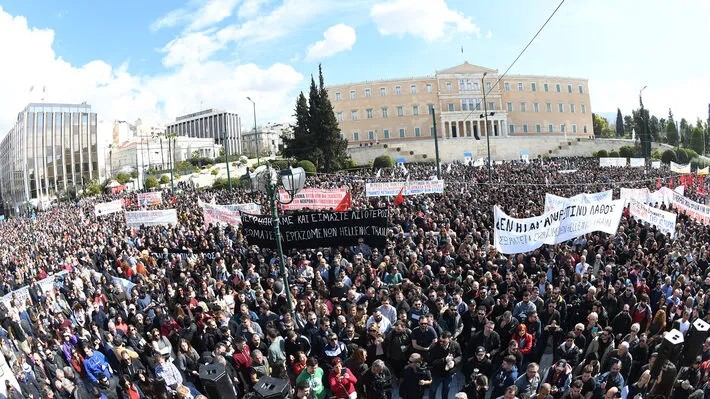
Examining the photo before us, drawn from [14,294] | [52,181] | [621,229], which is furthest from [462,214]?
[52,181]

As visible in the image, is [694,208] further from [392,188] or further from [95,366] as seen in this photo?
[95,366]

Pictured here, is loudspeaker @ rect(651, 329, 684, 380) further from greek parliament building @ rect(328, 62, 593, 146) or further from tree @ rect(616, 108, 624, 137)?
tree @ rect(616, 108, 624, 137)

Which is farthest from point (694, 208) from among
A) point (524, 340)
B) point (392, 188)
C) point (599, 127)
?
point (599, 127)

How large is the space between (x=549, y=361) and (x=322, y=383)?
3342 mm

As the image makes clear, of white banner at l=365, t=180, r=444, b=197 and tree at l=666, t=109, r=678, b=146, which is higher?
tree at l=666, t=109, r=678, b=146

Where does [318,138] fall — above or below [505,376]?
above

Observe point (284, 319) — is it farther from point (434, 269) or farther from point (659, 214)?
point (659, 214)

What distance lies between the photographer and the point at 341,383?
6891mm

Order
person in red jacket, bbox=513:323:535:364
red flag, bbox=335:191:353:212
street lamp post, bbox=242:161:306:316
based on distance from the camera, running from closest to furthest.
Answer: person in red jacket, bbox=513:323:535:364 → street lamp post, bbox=242:161:306:316 → red flag, bbox=335:191:353:212

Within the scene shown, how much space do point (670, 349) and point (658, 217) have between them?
32.1ft

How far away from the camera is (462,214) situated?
17.8 meters

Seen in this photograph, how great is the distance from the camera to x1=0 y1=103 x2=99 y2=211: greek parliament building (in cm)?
11506

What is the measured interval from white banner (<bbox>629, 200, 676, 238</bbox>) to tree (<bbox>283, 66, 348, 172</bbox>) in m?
41.4

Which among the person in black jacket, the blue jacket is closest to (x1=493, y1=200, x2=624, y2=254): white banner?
the person in black jacket
